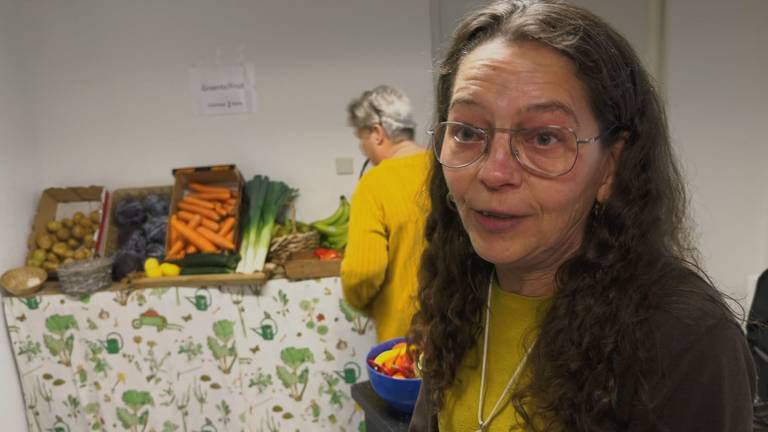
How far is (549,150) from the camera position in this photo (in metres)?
0.68

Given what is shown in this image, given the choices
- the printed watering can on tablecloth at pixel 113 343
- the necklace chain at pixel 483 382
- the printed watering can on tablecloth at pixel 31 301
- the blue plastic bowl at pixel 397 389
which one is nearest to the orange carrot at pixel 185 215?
the printed watering can on tablecloth at pixel 113 343

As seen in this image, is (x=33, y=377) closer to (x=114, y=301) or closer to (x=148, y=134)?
(x=114, y=301)

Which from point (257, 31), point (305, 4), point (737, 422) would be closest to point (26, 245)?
point (257, 31)

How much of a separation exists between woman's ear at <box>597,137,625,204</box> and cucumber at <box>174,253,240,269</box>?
1.97m

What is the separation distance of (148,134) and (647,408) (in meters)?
2.75

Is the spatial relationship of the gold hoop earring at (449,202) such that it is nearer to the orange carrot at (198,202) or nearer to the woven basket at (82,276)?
the orange carrot at (198,202)

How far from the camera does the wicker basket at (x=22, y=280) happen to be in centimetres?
239

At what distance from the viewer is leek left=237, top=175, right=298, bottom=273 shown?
2.44 meters

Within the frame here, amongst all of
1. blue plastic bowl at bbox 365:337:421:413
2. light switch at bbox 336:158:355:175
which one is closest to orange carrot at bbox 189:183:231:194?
light switch at bbox 336:158:355:175

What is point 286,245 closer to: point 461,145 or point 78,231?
point 78,231

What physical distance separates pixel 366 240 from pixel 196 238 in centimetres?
108

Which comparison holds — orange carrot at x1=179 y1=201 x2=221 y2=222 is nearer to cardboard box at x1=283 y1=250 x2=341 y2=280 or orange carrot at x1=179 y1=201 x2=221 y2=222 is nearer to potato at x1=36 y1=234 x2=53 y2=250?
cardboard box at x1=283 y1=250 x2=341 y2=280

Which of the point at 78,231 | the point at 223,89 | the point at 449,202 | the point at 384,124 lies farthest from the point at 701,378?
the point at 78,231

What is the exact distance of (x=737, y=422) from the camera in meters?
0.62
